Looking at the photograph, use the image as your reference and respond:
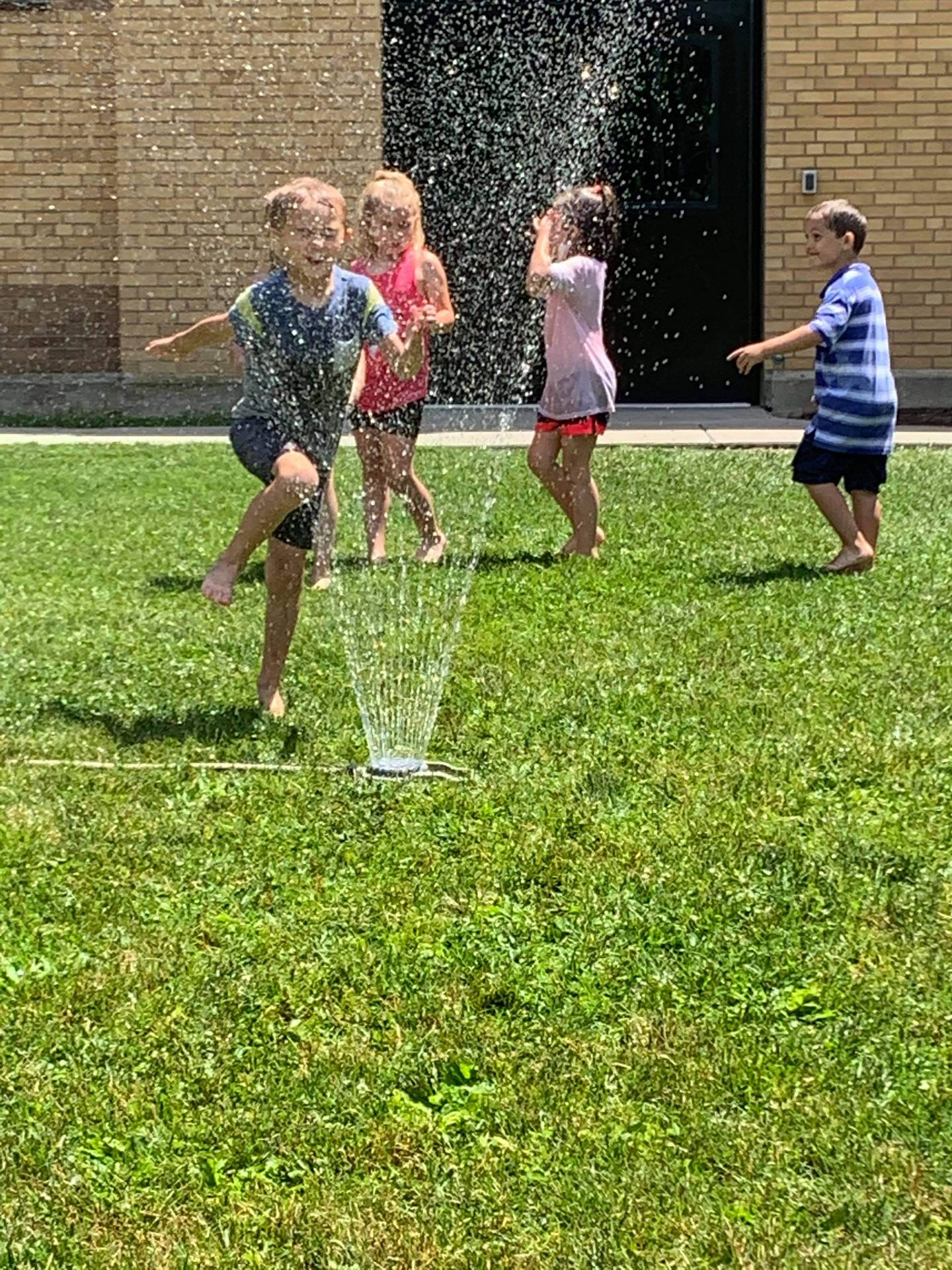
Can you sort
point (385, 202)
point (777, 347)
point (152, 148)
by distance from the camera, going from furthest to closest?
point (152, 148), point (385, 202), point (777, 347)

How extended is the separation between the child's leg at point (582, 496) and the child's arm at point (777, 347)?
0.85 meters

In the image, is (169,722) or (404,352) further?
(404,352)

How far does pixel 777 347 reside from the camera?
269 inches

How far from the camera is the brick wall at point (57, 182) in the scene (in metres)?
14.1

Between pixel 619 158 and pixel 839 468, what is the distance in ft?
25.2

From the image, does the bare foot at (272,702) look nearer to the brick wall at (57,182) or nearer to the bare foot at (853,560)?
the bare foot at (853,560)

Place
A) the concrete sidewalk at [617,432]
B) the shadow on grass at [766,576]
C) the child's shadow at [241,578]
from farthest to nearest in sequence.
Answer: the concrete sidewalk at [617,432] → the child's shadow at [241,578] → the shadow on grass at [766,576]

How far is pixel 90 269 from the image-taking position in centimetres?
1438

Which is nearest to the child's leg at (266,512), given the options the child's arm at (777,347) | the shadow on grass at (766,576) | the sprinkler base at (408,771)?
the sprinkler base at (408,771)

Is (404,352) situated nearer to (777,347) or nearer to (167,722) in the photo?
(167,722)

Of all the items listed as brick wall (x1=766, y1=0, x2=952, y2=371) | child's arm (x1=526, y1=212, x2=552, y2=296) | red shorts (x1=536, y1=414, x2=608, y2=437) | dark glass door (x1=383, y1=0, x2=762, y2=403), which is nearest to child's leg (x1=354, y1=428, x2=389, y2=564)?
red shorts (x1=536, y1=414, x2=608, y2=437)

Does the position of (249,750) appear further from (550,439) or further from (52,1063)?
(550,439)

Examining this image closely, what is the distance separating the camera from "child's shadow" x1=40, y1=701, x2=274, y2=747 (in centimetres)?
504

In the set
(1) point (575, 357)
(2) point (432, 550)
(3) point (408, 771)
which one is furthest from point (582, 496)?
(3) point (408, 771)
